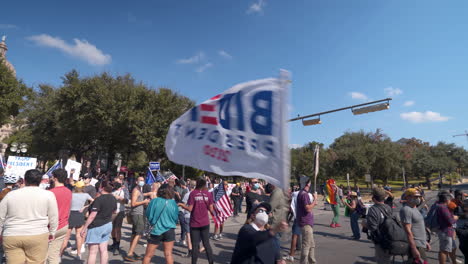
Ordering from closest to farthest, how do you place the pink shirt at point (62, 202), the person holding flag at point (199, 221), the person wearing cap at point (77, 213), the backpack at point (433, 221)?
the pink shirt at point (62, 202) < the person holding flag at point (199, 221) < the backpack at point (433, 221) < the person wearing cap at point (77, 213)

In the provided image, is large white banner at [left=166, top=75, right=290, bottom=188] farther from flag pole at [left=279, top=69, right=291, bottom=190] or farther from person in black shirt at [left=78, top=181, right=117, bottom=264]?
person in black shirt at [left=78, top=181, right=117, bottom=264]

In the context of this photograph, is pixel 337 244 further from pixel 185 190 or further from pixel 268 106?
pixel 268 106

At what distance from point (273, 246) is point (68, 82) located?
32597mm

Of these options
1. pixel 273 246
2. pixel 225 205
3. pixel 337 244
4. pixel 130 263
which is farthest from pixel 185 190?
pixel 273 246

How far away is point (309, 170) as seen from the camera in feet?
148

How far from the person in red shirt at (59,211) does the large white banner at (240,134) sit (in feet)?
8.30

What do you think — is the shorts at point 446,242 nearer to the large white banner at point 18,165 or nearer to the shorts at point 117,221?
the shorts at point 117,221

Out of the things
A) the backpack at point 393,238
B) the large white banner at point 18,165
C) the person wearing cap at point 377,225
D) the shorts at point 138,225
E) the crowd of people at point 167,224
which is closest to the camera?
the crowd of people at point 167,224

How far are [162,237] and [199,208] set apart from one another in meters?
0.95

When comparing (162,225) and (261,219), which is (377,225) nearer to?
(261,219)

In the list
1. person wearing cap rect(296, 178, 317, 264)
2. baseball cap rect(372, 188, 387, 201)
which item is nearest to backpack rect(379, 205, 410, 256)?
baseball cap rect(372, 188, 387, 201)

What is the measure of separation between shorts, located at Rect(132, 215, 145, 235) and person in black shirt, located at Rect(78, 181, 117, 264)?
1.43 m

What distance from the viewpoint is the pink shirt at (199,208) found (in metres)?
5.64

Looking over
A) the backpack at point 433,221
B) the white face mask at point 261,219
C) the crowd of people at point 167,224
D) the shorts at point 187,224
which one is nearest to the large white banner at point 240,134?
the crowd of people at point 167,224
